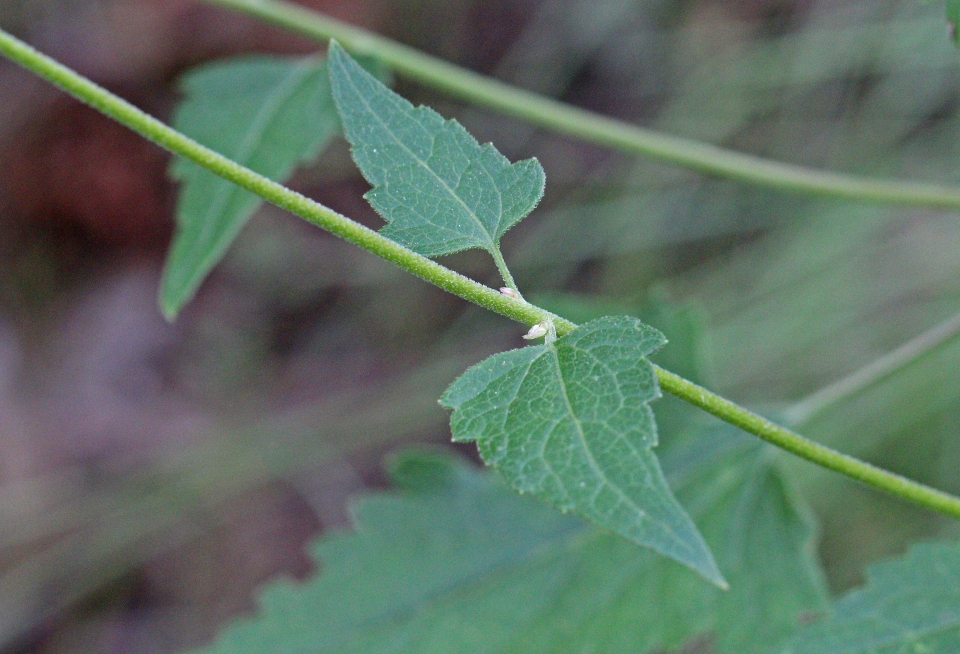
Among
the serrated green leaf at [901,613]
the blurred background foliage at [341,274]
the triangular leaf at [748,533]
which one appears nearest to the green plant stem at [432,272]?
the serrated green leaf at [901,613]

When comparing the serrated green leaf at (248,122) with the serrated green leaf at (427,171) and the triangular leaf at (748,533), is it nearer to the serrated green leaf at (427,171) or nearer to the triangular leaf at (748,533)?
the serrated green leaf at (427,171)

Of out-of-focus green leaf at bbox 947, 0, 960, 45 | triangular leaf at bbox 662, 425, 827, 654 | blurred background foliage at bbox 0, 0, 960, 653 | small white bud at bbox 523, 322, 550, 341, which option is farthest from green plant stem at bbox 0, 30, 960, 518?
blurred background foliage at bbox 0, 0, 960, 653

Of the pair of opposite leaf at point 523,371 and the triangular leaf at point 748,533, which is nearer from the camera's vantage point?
the pair of opposite leaf at point 523,371

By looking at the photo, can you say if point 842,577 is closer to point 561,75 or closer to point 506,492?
point 506,492

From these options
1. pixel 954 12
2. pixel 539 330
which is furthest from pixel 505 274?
pixel 954 12

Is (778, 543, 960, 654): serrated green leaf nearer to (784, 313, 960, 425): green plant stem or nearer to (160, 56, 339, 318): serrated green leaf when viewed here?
(784, 313, 960, 425): green plant stem

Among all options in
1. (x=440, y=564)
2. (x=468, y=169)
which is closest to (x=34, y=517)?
(x=440, y=564)

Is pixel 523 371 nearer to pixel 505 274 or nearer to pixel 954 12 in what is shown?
pixel 505 274
